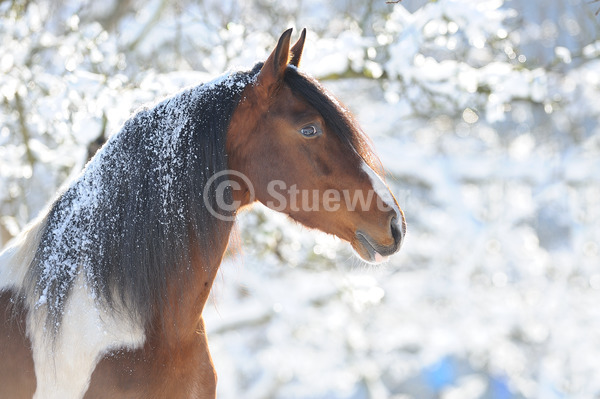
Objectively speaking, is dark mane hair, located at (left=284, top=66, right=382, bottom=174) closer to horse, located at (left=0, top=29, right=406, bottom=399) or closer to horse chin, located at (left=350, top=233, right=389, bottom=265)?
horse, located at (left=0, top=29, right=406, bottom=399)

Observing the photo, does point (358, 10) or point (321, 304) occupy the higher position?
point (358, 10)

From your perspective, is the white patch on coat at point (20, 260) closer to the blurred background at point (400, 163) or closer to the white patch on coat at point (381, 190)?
the white patch on coat at point (381, 190)

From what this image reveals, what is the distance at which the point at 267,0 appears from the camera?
702 centimetres

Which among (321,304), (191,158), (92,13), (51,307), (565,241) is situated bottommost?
(565,241)

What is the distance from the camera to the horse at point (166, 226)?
1.98 meters

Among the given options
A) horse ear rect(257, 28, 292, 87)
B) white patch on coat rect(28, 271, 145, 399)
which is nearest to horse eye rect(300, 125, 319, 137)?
horse ear rect(257, 28, 292, 87)

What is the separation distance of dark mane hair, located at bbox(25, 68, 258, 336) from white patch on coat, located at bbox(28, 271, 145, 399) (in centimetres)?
4

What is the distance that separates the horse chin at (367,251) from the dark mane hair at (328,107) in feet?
0.97

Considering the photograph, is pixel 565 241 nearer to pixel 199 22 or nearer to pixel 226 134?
pixel 199 22

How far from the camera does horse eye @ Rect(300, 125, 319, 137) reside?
7.07 feet

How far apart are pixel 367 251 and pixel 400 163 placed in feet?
18.6

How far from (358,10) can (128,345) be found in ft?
20.9

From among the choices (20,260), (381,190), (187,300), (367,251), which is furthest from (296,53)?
(20,260)

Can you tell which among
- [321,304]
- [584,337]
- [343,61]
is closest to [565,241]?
[584,337]
